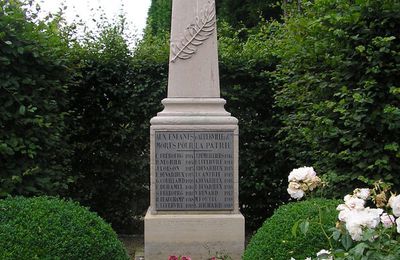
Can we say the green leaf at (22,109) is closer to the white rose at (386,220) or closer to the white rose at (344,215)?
the white rose at (344,215)

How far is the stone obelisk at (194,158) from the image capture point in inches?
253

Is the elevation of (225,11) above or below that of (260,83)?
above

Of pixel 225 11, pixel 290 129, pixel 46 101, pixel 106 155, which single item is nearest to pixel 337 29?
pixel 290 129

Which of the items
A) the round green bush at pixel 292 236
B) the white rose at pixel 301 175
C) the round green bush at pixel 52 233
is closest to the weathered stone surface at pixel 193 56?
the round green bush at pixel 292 236

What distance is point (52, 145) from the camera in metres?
6.73

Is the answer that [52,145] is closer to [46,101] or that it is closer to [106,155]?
[46,101]

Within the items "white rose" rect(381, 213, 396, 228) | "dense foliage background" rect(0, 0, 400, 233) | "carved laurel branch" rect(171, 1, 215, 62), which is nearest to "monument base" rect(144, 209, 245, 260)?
"dense foliage background" rect(0, 0, 400, 233)

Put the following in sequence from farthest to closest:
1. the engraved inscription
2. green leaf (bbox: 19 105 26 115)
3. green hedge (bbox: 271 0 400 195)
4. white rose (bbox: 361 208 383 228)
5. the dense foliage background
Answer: the engraved inscription, green leaf (bbox: 19 105 26 115), the dense foliage background, green hedge (bbox: 271 0 400 195), white rose (bbox: 361 208 383 228)

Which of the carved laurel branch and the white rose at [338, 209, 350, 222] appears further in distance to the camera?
the carved laurel branch

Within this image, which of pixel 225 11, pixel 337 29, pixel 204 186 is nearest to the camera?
pixel 337 29

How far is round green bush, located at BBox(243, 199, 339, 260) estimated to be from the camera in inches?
173

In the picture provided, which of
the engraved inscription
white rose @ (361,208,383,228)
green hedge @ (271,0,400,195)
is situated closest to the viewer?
white rose @ (361,208,383,228)

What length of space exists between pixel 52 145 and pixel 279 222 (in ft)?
10.4

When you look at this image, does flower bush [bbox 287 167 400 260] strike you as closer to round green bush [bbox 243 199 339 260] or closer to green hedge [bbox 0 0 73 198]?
round green bush [bbox 243 199 339 260]
